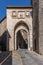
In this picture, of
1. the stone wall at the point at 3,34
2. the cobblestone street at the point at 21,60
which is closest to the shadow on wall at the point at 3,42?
the stone wall at the point at 3,34

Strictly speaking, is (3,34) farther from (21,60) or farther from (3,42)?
(21,60)

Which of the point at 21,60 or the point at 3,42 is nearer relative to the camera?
the point at 21,60

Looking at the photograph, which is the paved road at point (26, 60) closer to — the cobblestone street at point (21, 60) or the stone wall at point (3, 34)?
the cobblestone street at point (21, 60)

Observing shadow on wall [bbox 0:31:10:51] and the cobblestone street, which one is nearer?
the cobblestone street

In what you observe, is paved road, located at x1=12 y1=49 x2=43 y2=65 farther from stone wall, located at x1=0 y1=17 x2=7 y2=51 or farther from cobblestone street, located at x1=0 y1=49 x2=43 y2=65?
stone wall, located at x1=0 y1=17 x2=7 y2=51

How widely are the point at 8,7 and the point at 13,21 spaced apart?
2350 mm

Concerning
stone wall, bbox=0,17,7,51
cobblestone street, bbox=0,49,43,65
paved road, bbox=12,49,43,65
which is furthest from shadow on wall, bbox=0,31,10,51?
paved road, bbox=12,49,43,65

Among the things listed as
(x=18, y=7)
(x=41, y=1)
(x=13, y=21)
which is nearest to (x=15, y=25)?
(x=13, y=21)

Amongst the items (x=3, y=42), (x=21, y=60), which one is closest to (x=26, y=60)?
(x=21, y=60)

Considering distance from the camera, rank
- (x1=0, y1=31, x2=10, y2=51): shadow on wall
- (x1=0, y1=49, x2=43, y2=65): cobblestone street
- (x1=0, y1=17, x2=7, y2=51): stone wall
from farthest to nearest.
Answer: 1. (x1=0, y1=17, x2=7, y2=51): stone wall
2. (x1=0, y1=31, x2=10, y2=51): shadow on wall
3. (x1=0, y1=49, x2=43, y2=65): cobblestone street

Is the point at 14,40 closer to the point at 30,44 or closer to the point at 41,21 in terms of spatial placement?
the point at 30,44

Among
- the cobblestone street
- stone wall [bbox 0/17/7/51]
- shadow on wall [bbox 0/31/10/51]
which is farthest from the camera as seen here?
stone wall [bbox 0/17/7/51]

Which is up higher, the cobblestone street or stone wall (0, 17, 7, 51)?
stone wall (0, 17, 7, 51)

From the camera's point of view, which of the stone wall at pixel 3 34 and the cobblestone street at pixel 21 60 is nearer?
the cobblestone street at pixel 21 60
